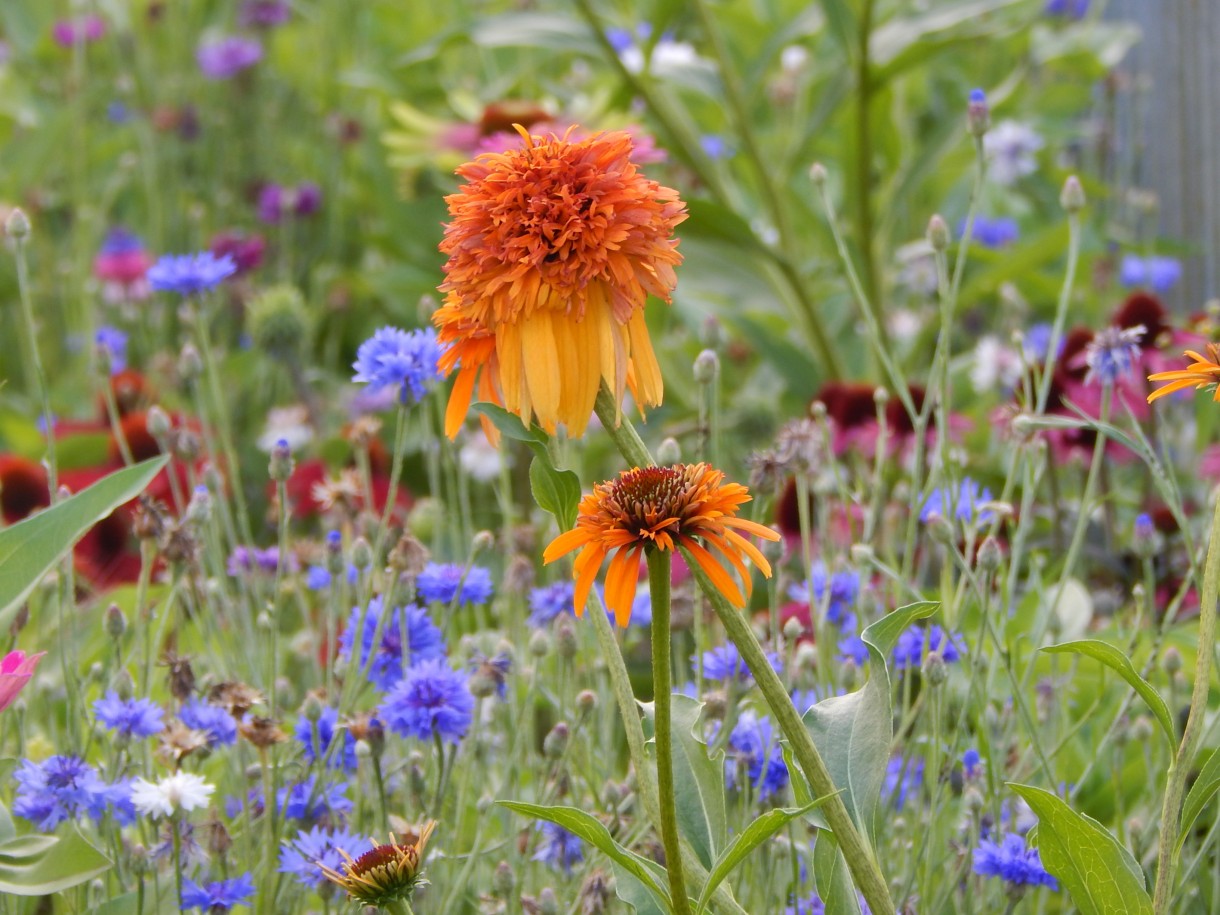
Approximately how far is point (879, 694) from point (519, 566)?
0.40 meters

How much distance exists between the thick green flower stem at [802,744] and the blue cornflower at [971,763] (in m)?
0.26

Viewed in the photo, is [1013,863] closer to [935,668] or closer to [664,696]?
[935,668]

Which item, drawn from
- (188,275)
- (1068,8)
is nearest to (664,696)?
(188,275)

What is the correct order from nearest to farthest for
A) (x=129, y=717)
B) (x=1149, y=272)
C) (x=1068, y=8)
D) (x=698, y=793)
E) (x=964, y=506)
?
(x=698, y=793)
(x=129, y=717)
(x=964, y=506)
(x=1149, y=272)
(x=1068, y=8)

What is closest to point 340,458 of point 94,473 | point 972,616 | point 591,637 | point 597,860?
point 94,473

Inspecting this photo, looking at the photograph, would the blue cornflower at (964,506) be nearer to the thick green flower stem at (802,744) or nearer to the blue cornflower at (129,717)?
the thick green flower stem at (802,744)

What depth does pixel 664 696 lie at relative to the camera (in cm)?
48

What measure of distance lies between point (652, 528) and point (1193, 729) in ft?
0.74

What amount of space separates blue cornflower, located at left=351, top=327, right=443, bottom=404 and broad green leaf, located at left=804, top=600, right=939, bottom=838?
0.99ft

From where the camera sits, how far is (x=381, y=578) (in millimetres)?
874

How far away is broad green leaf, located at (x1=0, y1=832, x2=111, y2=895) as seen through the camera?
0.53 metres

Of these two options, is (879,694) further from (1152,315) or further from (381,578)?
(1152,315)

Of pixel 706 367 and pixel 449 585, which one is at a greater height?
pixel 706 367

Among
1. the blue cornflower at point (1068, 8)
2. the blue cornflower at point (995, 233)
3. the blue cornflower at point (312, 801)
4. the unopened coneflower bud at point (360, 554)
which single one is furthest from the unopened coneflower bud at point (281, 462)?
the blue cornflower at point (1068, 8)
